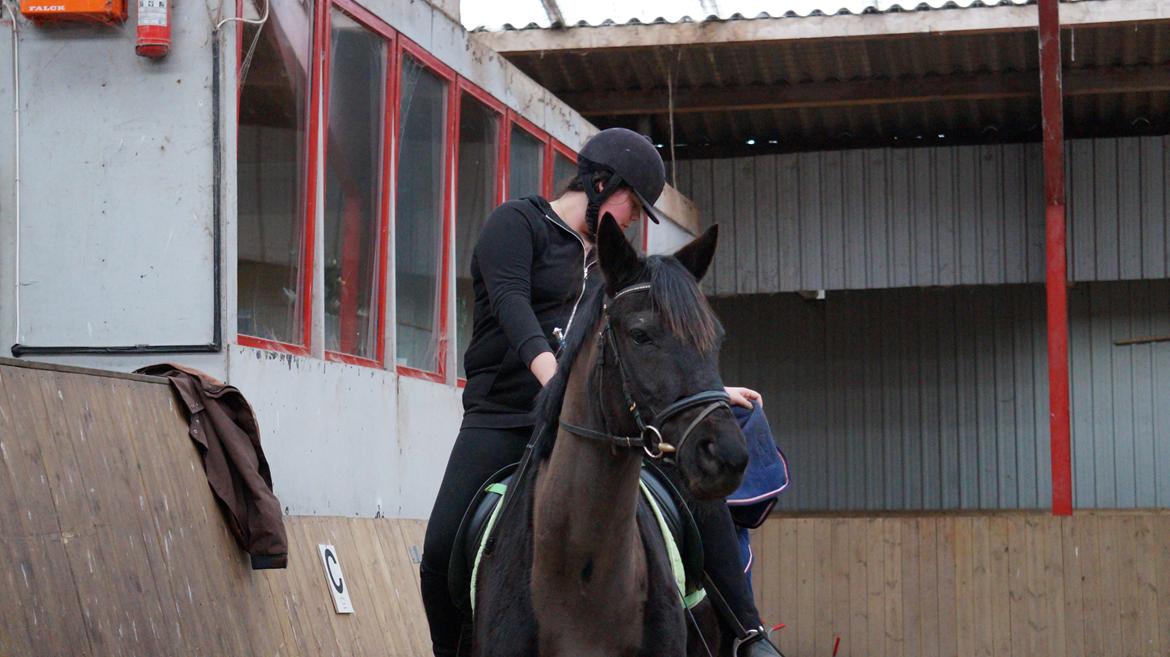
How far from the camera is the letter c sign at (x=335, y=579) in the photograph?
7.12 metres

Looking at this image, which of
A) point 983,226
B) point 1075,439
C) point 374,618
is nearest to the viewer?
point 374,618

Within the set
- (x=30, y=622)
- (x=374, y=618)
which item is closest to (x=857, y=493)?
(x=374, y=618)

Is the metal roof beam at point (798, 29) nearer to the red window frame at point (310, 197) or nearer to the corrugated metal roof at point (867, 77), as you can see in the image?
the corrugated metal roof at point (867, 77)

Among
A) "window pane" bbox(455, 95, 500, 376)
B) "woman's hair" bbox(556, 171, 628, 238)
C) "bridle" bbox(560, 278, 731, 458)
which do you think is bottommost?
"bridle" bbox(560, 278, 731, 458)

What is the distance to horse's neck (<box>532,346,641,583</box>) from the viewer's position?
346 cm

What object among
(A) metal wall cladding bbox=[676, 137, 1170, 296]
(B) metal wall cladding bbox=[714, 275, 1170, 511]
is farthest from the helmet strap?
(B) metal wall cladding bbox=[714, 275, 1170, 511]

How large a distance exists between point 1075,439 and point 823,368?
349 cm

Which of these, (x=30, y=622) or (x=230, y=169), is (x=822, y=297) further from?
(x=30, y=622)

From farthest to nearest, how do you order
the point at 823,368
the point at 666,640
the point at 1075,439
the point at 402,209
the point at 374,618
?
the point at 823,368
the point at 1075,439
the point at 402,209
the point at 374,618
the point at 666,640

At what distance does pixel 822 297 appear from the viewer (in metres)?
20.8

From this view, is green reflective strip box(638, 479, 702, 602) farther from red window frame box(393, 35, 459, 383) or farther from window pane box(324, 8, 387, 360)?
red window frame box(393, 35, 459, 383)

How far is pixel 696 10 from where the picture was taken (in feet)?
45.4

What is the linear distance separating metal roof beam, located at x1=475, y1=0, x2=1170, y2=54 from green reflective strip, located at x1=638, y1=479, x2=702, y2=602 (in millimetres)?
10347

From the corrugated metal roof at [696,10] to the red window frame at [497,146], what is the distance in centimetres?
304
